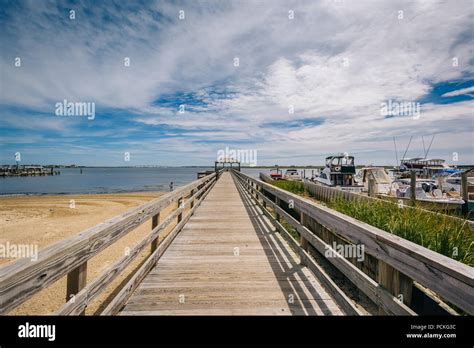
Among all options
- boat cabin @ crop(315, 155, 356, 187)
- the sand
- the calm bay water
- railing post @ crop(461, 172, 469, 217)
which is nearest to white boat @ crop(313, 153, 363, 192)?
boat cabin @ crop(315, 155, 356, 187)

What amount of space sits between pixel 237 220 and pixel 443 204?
26.0ft

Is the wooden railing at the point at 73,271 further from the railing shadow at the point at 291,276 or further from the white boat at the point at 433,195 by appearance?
the white boat at the point at 433,195

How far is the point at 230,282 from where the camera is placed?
10.7ft

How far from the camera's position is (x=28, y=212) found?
17047mm

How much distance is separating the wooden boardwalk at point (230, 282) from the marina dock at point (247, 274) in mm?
12

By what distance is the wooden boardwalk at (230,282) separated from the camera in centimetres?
267

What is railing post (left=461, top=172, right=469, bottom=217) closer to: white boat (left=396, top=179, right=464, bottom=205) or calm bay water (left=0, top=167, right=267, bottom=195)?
white boat (left=396, top=179, right=464, bottom=205)

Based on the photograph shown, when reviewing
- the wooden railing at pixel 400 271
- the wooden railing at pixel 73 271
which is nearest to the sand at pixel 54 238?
the wooden railing at pixel 73 271

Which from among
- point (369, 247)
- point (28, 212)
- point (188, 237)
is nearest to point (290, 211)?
point (188, 237)

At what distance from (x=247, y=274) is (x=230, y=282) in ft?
1.16

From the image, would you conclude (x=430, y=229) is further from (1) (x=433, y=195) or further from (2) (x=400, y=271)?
(1) (x=433, y=195)

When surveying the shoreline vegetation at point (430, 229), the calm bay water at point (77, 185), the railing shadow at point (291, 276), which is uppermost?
the shoreline vegetation at point (430, 229)
